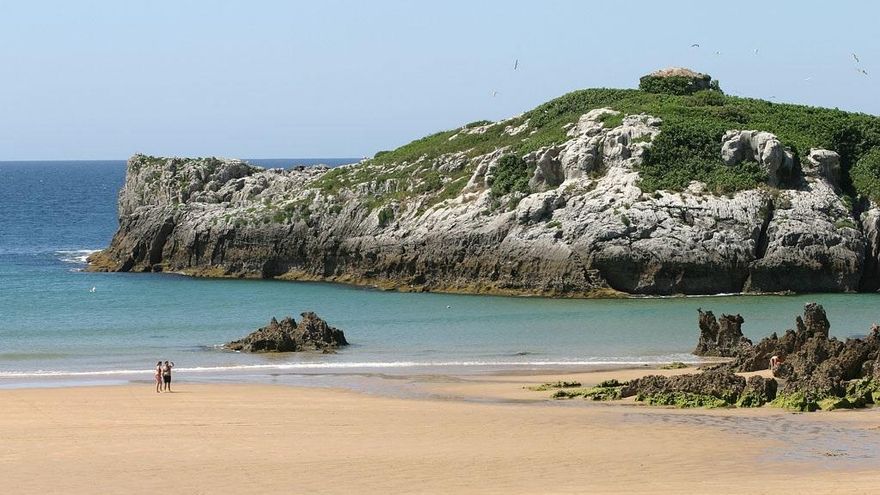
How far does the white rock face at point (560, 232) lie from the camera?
55.3 meters

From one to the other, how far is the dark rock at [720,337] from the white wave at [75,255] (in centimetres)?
4399

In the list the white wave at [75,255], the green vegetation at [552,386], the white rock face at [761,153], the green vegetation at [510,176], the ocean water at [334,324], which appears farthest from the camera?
the white wave at [75,255]

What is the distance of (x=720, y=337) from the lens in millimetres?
39875

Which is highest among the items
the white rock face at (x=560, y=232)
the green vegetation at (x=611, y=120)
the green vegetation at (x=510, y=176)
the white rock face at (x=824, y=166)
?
the green vegetation at (x=611, y=120)

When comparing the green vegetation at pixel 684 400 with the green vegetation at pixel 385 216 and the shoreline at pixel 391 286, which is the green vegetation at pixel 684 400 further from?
the green vegetation at pixel 385 216

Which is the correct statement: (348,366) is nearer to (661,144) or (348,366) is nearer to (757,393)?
(757,393)

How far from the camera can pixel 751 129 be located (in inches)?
2509

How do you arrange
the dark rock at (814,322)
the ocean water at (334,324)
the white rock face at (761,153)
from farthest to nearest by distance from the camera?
the white rock face at (761,153), the ocean water at (334,324), the dark rock at (814,322)

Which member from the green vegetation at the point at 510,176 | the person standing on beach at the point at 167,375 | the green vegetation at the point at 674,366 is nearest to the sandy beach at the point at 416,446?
the person standing on beach at the point at 167,375

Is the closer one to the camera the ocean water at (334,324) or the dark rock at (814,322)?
the dark rock at (814,322)

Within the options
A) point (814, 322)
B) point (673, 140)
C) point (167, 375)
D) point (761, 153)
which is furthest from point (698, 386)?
point (673, 140)

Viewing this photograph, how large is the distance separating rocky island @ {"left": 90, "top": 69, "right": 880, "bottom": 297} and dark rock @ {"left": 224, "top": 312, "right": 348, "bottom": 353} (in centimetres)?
1521

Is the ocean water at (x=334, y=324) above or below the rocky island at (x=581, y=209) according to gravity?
below

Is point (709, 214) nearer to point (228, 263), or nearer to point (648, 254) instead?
point (648, 254)
